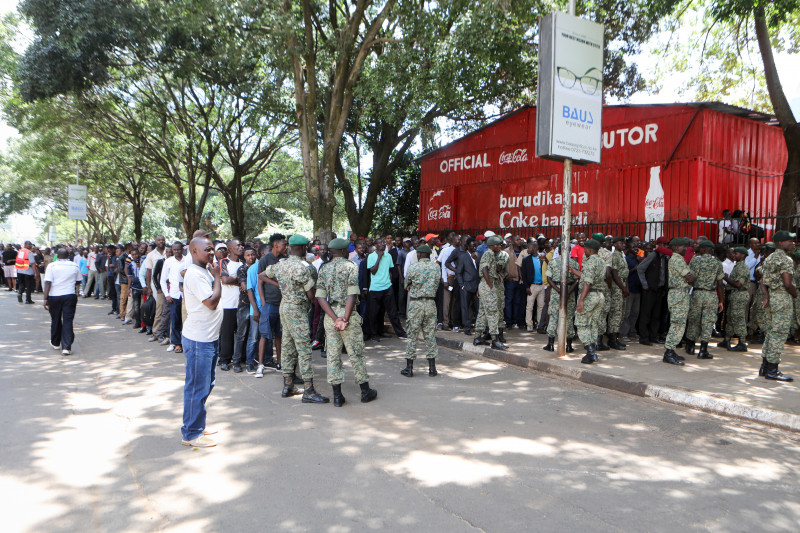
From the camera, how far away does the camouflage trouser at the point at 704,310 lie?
7.94 m

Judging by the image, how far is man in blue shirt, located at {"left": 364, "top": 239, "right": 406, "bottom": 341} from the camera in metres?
9.50

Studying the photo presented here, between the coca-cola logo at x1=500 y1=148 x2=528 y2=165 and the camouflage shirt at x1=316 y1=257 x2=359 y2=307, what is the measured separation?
38.3 feet

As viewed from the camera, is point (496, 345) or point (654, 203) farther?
point (654, 203)

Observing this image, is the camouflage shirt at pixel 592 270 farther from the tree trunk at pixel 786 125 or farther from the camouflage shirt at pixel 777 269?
the tree trunk at pixel 786 125

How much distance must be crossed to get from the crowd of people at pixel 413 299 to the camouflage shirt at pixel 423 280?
0.02 meters

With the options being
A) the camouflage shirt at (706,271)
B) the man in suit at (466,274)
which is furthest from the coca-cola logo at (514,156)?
the camouflage shirt at (706,271)

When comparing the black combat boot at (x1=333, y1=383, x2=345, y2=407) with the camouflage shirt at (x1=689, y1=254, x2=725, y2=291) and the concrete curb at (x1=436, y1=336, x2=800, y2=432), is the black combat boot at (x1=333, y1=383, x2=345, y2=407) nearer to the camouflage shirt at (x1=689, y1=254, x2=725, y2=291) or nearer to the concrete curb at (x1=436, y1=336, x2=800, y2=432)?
the concrete curb at (x1=436, y1=336, x2=800, y2=432)

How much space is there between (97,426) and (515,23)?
42.5 feet

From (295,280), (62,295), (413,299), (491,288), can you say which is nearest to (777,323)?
(491,288)

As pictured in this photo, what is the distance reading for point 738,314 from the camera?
Result: 8.90 metres

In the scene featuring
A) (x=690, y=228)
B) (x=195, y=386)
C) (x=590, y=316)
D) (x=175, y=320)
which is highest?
(x=690, y=228)

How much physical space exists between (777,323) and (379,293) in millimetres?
5766

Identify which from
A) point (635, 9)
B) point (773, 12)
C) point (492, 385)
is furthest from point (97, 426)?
point (635, 9)

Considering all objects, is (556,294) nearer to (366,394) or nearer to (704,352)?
(704,352)
